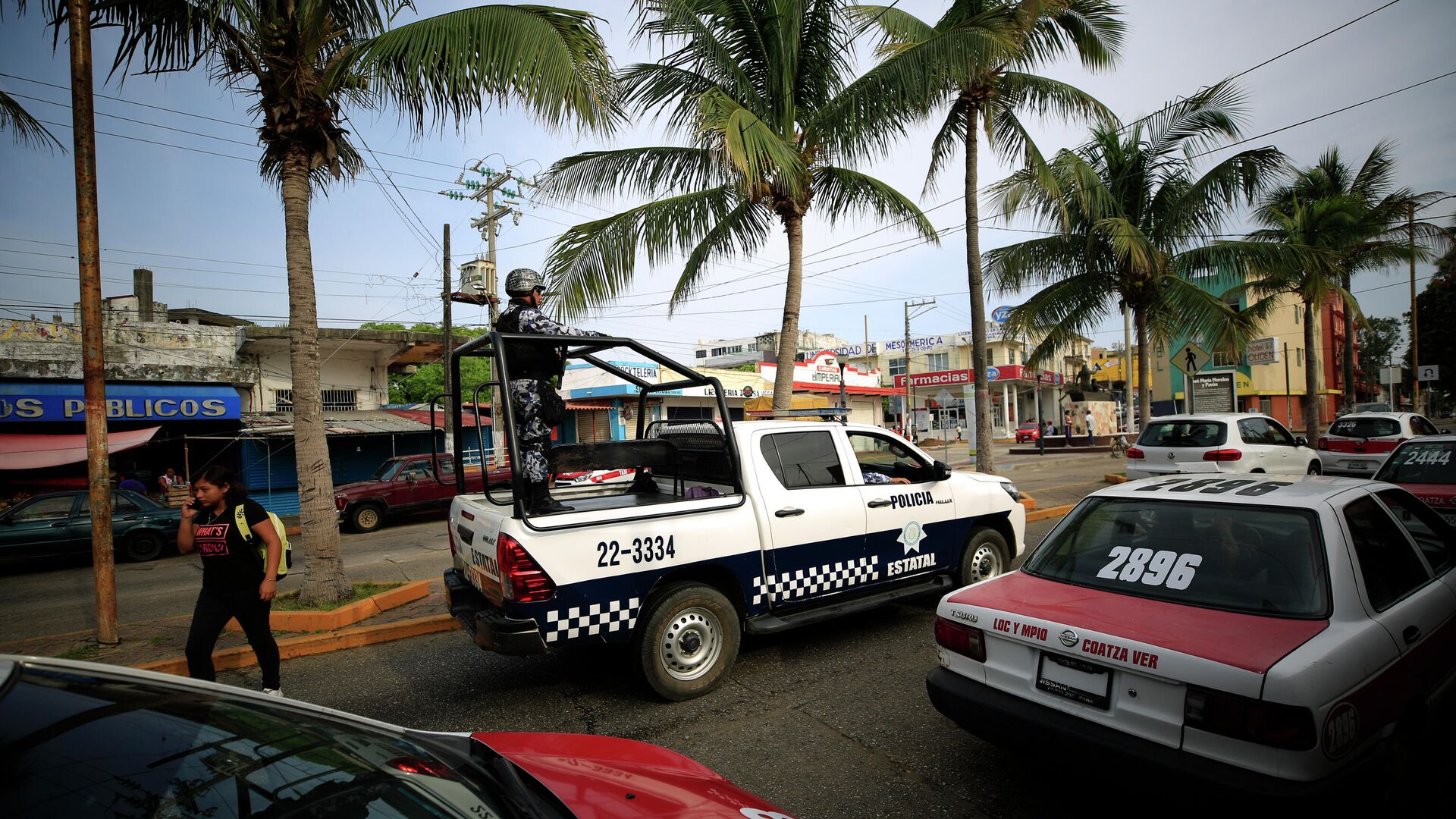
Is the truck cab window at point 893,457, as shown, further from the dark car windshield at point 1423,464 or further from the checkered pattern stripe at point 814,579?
the dark car windshield at point 1423,464

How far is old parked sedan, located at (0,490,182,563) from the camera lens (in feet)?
37.8

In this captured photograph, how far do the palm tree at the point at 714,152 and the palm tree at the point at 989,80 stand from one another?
0.83 metres

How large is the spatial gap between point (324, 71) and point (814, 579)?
669 centimetres

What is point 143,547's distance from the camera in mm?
12711

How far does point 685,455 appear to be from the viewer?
5.62 meters

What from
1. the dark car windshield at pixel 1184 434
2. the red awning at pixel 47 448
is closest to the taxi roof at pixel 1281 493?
the dark car windshield at pixel 1184 434

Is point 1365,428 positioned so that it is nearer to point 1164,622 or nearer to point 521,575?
point 1164,622

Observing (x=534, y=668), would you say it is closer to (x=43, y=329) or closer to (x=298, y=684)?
(x=298, y=684)

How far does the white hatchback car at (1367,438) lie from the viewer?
12.0m

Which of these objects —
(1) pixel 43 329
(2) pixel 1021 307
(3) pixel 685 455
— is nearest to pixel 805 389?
(2) pixel 1021 307

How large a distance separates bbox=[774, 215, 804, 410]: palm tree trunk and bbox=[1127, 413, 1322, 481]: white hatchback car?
6544 mm

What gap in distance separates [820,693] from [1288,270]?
1523cm

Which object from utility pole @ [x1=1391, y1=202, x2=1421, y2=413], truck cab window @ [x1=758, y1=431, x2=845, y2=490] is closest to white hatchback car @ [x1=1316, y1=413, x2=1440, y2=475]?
utility pole @ [x1=1391, y1=202, x2=1421, y2=413]

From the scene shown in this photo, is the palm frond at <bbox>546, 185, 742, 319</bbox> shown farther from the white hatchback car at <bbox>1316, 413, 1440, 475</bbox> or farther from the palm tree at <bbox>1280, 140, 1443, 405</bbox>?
the palm tree at <bbox>1280, 140, 1443, 405</bbox>
